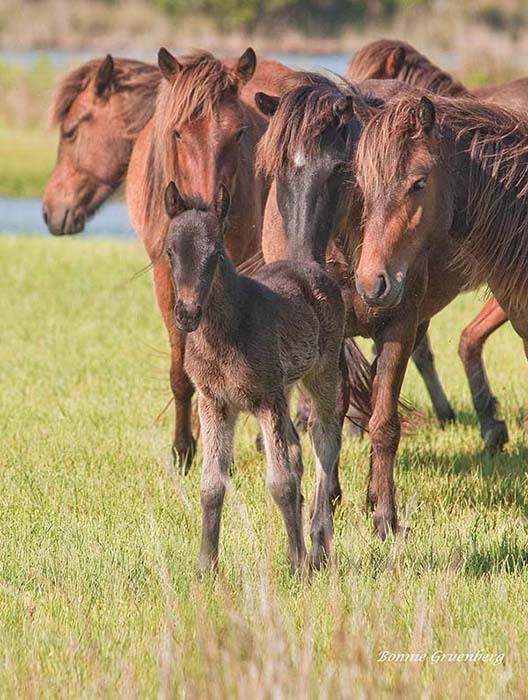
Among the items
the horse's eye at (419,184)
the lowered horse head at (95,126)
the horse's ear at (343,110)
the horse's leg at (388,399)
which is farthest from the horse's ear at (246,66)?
the lowered horse head at (95,126)

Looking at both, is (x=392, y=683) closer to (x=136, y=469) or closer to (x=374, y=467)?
(x=374, y=467)

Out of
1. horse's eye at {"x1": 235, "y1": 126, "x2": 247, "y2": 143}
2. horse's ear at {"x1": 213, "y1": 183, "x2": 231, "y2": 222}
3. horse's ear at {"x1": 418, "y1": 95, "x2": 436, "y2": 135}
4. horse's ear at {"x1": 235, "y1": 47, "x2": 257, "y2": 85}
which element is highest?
horse's ear at {"x1": 418, "y1": 95, "x2": 436, "y2": 135}

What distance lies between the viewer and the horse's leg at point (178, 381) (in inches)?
275

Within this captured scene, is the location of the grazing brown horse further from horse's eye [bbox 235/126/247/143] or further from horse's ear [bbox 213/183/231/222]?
horse's ear [bbox 213/183/231/222]

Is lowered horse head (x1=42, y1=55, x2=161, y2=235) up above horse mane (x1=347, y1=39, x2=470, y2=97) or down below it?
below

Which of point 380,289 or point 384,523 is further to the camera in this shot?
point 384,523

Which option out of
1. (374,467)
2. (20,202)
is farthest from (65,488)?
(20,202)

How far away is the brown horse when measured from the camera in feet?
20.8

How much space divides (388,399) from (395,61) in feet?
10.2

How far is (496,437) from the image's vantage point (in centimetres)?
755

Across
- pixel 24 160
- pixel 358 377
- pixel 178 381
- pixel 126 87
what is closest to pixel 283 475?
pixel 358 377

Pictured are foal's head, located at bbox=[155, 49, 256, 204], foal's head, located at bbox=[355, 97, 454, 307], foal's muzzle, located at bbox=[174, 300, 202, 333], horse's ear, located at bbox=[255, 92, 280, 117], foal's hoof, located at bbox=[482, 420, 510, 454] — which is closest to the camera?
foal's muzzle, located at bbox=[174, 300, 202, 333]

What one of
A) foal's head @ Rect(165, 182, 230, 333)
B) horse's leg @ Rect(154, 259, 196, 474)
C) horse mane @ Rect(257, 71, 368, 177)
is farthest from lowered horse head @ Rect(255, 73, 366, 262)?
horse's leg @ Rect(154, 259, 196, 474)

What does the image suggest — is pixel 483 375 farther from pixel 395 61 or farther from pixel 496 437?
pixel 395 61
